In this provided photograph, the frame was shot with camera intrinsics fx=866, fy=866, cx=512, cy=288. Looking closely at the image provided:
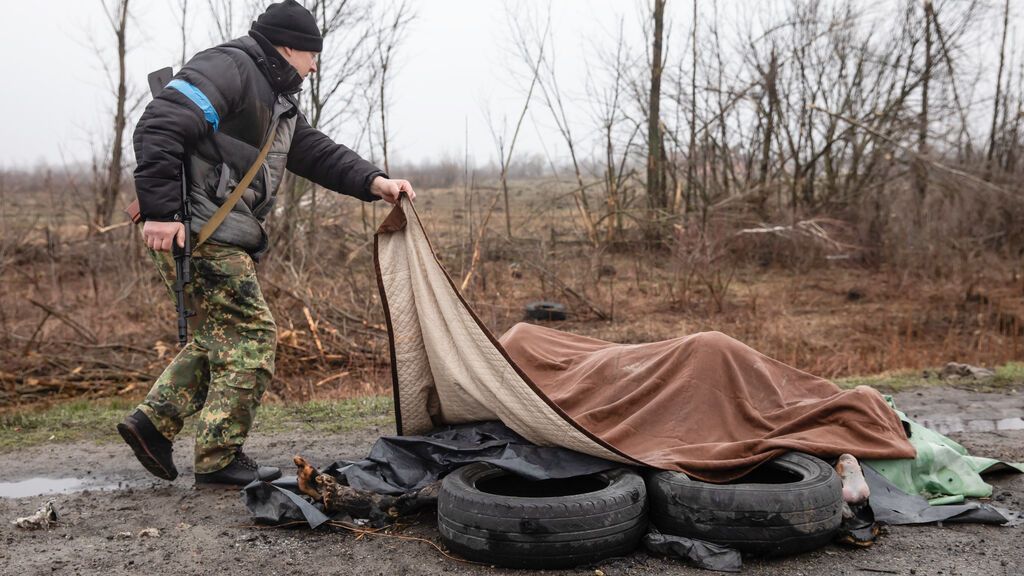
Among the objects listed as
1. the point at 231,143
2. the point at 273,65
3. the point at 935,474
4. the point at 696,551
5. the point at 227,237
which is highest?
the point at 273,65

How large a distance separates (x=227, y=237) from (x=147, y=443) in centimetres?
111

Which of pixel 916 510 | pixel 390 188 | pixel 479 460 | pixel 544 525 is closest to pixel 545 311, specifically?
pixel 390 188

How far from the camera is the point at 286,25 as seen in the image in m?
4.37

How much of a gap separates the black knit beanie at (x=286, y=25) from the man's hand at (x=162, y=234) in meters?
1.10

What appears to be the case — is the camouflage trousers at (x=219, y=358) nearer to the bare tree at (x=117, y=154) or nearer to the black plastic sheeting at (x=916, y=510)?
Result: the black plastic sheeting at (x=916, y=510)

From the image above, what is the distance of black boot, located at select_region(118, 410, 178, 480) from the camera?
Result: 4.27 meters

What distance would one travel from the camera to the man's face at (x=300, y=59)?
4.43 m

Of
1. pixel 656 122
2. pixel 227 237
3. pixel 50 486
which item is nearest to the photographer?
pixel 227 237

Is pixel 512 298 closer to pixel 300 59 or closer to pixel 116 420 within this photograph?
pixel 116 420

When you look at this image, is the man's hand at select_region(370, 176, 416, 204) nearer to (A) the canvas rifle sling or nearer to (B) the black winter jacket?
(B) the black winter jacket

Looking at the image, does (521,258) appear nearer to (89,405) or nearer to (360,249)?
(360,249)

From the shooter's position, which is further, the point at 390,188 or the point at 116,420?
the point at 116,420

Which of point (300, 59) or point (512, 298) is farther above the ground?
point (300, 59)

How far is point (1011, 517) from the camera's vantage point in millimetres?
3967
